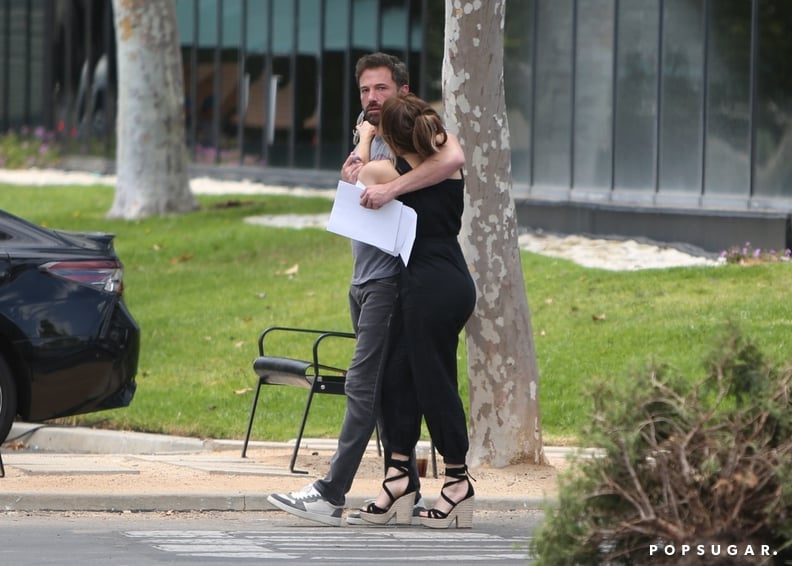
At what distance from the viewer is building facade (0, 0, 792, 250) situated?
21109 mm

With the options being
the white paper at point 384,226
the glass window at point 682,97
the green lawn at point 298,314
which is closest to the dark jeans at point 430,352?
the white paper at point 384,226

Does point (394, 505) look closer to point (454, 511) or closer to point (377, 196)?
point (454, 511)

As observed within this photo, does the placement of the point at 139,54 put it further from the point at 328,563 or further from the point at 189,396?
the point at 328,563

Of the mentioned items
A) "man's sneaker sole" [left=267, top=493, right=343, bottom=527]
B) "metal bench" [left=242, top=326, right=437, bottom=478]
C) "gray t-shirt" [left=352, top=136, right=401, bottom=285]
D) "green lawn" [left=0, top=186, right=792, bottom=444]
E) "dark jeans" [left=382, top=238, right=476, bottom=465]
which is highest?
"gray t-shirt" [left=352, top=136, right=401, bottom=285]

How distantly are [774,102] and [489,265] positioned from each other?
12482mm

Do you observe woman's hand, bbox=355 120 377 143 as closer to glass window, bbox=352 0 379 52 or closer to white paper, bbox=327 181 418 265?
white paper, bbox=327 181 418 265

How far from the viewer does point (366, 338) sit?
7520 mm

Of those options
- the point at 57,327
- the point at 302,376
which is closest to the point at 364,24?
the point at 57,327

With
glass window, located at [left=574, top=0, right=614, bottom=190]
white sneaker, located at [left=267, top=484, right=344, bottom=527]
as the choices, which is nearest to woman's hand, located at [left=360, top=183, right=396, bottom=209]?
white sneaker, located at [left=267, top=484, right=344, bottom=527]

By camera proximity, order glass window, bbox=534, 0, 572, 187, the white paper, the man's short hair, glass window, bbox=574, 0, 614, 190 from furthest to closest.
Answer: glass window, bbox=534, 0, 572, 187
glass window, bbox=574, 0, 614, 190
the man's short hair
the white paper

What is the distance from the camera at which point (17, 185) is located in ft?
104

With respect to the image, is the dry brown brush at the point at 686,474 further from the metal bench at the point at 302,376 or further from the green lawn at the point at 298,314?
the green lawn at the point at 298,314

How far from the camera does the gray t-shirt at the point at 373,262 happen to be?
751cm

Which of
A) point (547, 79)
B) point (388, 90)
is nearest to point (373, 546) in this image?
point (388, 90)
